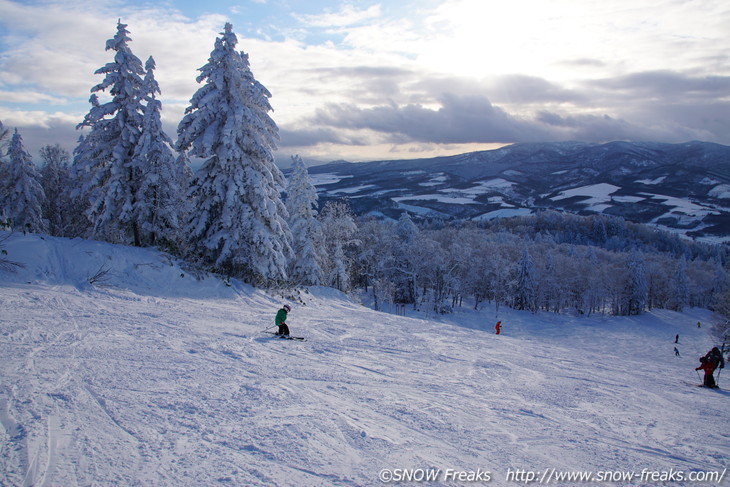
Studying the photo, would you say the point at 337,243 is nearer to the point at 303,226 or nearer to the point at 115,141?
the point at 303,226

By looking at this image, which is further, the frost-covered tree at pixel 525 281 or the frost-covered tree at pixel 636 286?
the frost-covered tree at pixel 636 286

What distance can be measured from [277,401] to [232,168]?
1361 cm

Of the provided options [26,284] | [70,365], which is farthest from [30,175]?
[70,365]

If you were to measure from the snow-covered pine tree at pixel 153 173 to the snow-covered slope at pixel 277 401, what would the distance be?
13.8ft

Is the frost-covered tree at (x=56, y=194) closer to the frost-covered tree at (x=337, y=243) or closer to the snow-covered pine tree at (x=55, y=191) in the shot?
the snow-covered pine tree at (x=55, y=191)

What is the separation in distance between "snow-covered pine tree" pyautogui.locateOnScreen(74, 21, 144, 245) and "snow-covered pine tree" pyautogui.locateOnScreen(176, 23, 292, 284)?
234 centimetres

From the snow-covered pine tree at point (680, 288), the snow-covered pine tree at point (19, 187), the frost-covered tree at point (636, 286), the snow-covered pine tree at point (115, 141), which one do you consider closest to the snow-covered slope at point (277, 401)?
the snow-covered pine tree at point (115, 141)

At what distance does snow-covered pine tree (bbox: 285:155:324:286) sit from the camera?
107ft

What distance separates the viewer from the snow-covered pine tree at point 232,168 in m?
18.1

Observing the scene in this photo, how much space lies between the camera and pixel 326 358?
409 inches

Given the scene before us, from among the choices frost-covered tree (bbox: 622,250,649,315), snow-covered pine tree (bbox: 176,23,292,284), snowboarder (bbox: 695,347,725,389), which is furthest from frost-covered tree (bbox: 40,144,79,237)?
frost-covered tree (bbox: 622,250,649,315)

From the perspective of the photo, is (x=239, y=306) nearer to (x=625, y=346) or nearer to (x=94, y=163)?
(x=94, y=163)

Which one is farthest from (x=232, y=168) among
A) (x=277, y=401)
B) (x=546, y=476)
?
(x=546, y=476)

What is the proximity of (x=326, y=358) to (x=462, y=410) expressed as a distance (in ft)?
12.9
